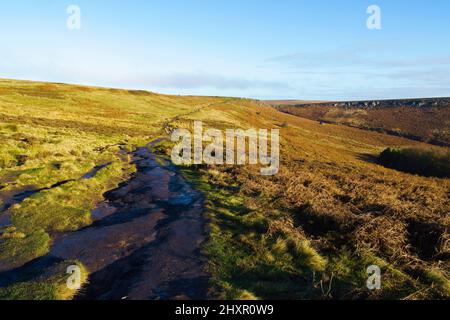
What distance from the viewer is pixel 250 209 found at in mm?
17562

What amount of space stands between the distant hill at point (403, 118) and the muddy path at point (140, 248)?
282ft

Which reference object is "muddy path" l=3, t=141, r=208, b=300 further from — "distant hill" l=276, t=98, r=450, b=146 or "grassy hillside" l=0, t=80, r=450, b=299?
"distant hill" l=276, t=98, r=450, b=146

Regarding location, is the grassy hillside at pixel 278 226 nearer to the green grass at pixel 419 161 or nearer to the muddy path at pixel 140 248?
the muddy path at pixel 140 248

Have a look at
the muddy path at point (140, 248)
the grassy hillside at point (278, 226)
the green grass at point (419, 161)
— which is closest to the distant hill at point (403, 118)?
the green grass at point (419, 161)

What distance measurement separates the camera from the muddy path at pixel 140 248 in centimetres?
1039

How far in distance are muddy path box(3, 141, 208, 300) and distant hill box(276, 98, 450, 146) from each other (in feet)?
282

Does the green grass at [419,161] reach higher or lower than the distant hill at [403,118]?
lower

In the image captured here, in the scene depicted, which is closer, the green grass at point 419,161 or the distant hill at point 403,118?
the green grass at point 419,161

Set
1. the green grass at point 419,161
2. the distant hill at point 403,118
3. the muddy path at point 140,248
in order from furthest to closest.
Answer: the distant hill at point 403,118 < the green grass at point 419,161 < the muddy path at point 140,248

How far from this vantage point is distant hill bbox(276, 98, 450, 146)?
9744 cm

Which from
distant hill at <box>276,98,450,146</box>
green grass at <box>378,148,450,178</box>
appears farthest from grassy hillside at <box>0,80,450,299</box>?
distant hill at <box>276,98,450,146</box>

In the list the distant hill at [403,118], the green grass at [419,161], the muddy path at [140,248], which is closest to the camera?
the muddy path at [140,248]
